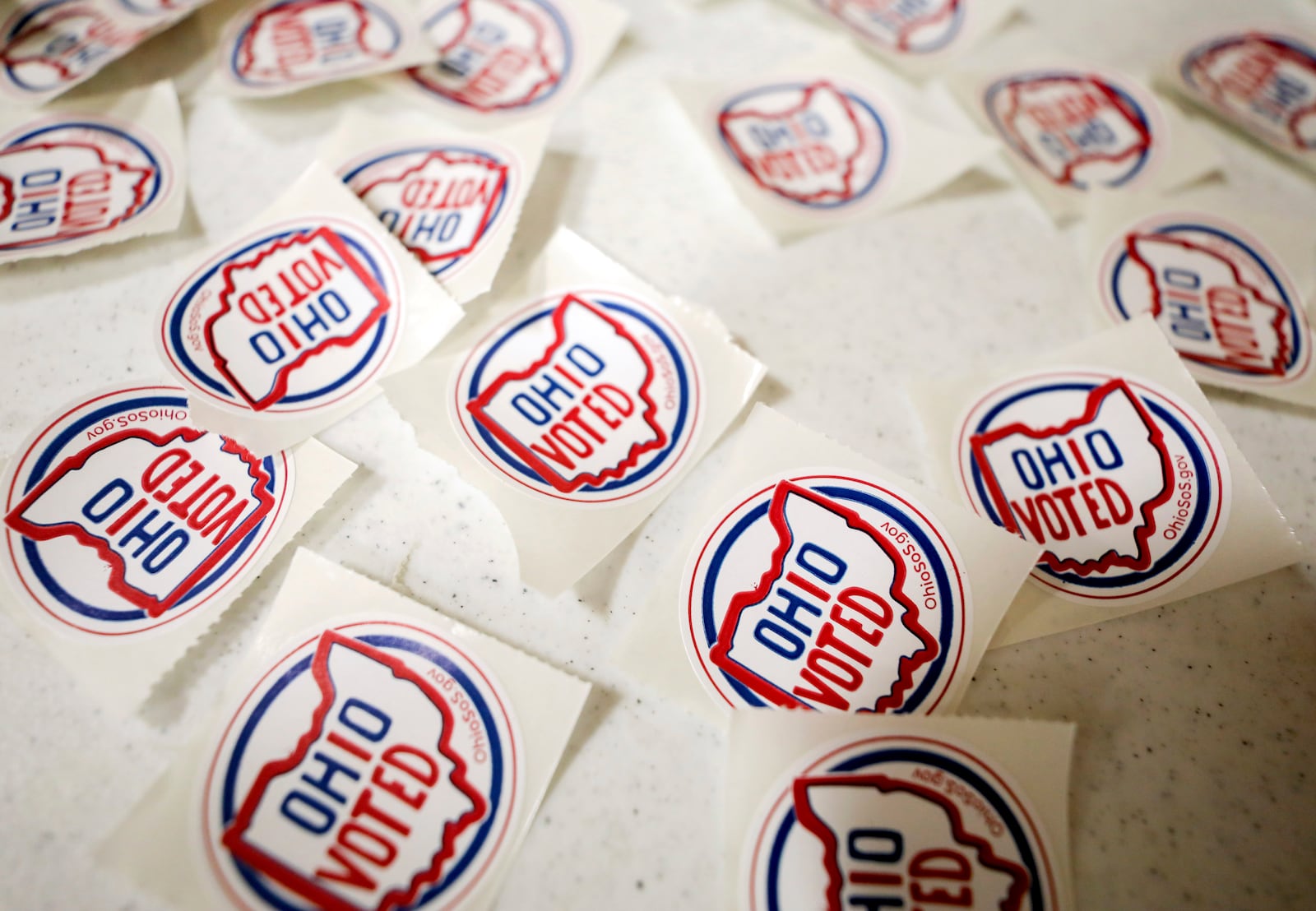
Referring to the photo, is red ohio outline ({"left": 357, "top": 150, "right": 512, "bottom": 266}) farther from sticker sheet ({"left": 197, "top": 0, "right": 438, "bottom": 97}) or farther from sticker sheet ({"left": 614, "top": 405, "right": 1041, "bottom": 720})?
sticker sheet ({"left": 614, "top": 405, "right": 1041, "bottom": 720})

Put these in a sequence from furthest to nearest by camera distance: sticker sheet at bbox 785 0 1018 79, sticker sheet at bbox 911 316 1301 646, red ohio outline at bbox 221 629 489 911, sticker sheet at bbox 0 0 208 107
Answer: sticker sheet at bbox 785 0 1018 79 → sticker sheet at bbox 0 0 208 107 → sticker sheet at bbox 911 316 1301 646 → red ohio outline at bbox 221 629 489 911

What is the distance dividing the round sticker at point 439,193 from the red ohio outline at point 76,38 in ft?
0.81

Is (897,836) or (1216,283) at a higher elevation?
(1216,283)

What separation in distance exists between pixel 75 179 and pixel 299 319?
24 cm

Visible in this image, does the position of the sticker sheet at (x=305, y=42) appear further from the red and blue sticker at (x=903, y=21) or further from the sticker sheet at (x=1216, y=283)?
the sticker sheet at (x=1216, y=283)

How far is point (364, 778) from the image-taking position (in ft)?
1.59

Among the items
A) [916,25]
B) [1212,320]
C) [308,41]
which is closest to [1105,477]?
[1212,320]

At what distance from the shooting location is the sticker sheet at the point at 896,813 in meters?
0.47

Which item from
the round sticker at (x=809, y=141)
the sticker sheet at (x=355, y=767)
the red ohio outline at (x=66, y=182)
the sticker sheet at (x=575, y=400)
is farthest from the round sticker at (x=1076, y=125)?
the red ohio outline at (x=66, y=182)

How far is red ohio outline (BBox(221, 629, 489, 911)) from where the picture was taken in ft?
1.51

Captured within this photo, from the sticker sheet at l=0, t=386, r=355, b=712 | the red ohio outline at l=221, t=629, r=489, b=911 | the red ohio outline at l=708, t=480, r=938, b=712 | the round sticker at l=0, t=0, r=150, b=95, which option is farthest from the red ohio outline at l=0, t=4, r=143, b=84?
the red ohio outline at l=708, t=480, r=938, b=712

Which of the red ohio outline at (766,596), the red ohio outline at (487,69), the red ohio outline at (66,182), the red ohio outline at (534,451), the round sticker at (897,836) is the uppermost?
the red ohio outline at (487,69)

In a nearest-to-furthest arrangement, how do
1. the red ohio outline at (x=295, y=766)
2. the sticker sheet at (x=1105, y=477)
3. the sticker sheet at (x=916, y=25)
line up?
1. the red ohio outline at (x=295, y=766)
2. the sticker sheet at (x=1105, y=477)
3. the sticker sheet at (x=916, y=25)

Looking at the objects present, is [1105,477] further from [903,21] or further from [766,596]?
[903,21]
